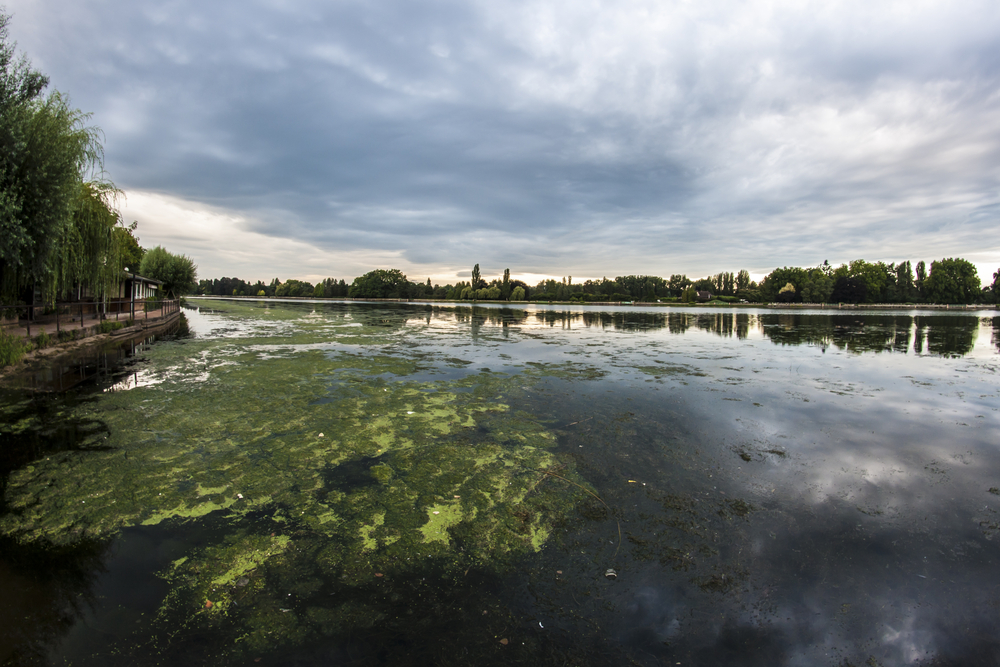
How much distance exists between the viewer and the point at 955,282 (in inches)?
3792

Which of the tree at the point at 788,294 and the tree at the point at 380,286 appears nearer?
the tree at the point at 788,294

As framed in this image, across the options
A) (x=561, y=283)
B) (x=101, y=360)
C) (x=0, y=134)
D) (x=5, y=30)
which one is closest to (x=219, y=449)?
(x=101, y=360)

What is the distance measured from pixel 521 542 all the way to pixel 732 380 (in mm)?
9729

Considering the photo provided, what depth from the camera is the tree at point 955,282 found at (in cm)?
9631

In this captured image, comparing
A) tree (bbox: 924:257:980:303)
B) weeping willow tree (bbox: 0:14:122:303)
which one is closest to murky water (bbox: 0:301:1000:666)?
weeping willow tree (bbox: 0:14:122:303)

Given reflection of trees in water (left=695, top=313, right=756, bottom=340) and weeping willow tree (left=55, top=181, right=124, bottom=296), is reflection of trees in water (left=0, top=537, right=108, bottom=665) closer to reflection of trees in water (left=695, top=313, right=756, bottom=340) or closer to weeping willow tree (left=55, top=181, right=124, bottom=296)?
weeping willow tree (left=55, top=181, right=124, bottom=296)

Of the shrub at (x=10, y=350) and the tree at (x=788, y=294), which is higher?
the tree at (x=788, y=294)

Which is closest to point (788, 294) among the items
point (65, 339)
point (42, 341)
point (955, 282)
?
point (955, 282)

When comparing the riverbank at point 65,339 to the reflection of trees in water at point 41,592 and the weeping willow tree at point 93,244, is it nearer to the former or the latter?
the weeping willow tree at point 93,244

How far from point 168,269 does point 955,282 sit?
511ft

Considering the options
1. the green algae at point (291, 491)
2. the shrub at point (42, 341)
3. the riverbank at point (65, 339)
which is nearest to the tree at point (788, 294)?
the green algae at point (291, 491)

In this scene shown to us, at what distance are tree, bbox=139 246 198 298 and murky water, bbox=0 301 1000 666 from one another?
53.5 metres

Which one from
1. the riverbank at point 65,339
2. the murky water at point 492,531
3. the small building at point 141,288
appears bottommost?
the murky water at point 492,531

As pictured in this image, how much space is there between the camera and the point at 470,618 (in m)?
2.94
